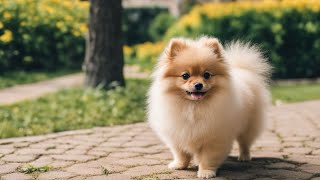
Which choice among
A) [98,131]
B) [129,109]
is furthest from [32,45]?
[98,131]

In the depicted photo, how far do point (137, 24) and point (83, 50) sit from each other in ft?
16.2

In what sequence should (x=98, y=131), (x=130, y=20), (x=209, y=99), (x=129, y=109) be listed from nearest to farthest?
(x=209, y=99)
(x=98, y=131)
(x=129, y=109)
(x=130, y=20)

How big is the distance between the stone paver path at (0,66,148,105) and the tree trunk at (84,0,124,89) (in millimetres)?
1239

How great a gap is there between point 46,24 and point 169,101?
30.0 ft

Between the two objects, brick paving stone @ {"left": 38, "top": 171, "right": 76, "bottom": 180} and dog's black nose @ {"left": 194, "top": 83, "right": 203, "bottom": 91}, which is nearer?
dog's black nose @ {"left": 194, "top": 83, "right": 203, "bottom": 91}

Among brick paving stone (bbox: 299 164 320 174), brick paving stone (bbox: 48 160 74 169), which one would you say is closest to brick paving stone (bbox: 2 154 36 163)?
brick paving stone (bbox: 48 160 74 169)

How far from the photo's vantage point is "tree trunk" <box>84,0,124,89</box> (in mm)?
8734

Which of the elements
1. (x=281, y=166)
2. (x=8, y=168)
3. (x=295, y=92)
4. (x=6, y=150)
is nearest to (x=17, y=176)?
(x=8, y=168)

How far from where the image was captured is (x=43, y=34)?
43.3 feet

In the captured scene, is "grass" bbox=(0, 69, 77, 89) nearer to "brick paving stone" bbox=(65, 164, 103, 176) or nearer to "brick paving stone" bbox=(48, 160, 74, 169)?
"brick paving stone" bbox=(48, 160, 74, 169)

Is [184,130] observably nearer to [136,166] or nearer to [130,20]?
[136,166]

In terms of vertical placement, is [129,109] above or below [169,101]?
below

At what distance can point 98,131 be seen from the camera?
682 cm

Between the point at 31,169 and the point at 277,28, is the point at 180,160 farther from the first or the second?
the point at 277,28
